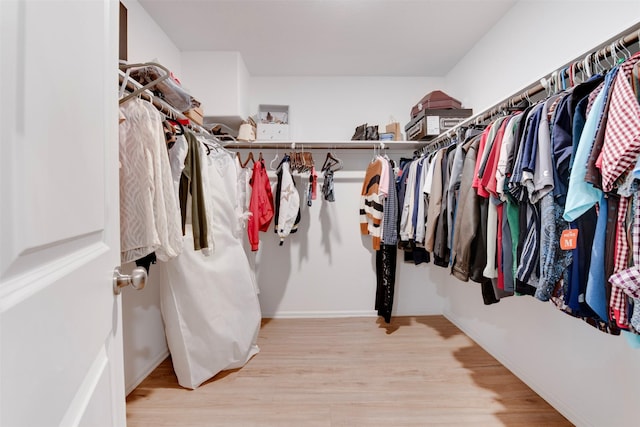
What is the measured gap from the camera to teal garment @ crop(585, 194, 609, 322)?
82cm

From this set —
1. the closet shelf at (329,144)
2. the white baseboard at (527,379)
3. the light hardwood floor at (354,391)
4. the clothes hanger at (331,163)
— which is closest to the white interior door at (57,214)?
the light hardwood floor at (354,391)

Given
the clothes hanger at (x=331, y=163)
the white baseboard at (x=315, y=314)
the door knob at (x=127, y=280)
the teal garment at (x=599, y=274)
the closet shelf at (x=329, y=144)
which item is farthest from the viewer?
the white baseboard at (x=315, y=314)

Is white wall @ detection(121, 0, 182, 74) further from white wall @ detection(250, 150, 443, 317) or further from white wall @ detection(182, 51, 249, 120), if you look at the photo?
white wall @ detection(250, 150, 443, 317)

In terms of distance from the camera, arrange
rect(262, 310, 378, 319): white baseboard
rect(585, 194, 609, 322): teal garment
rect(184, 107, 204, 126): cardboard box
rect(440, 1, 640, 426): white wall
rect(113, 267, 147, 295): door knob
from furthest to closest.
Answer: rect(262, 310, 378, 319): white baseboard, rect(184, 107, 204, 126): cardboard box, rect(440, 1, 640, 426): white wall, rect(585, 194, 609, 322): teal garment, rect(113, 267, 147, 295): door knob

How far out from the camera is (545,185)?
99 cm

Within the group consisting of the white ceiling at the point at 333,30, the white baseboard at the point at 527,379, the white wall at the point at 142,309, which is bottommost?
the white baseboard at the point at 527,379

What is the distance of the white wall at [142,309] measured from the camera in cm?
175

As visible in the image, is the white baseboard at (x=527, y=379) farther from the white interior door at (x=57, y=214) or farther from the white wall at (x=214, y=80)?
the white wall at (x=214, y=80)

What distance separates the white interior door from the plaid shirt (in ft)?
3.99

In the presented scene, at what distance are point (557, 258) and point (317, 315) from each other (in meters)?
2.29

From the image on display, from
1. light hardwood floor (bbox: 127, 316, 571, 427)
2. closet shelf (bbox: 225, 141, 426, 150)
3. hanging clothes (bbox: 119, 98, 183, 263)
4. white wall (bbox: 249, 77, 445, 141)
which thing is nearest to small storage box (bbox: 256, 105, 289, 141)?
closet shelf (bbox: 225, 141, 426, 150)

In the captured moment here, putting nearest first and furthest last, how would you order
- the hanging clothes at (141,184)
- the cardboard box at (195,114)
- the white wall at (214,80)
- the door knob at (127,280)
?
the door knob at (127,280)
the hanging clothes at (141,184)
the cardboard box at (195,114)
the white wall at (214,80)

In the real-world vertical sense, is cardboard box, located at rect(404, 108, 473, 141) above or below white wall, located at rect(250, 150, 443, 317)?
above

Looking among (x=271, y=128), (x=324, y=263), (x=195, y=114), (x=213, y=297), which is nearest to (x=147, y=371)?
(x=213, y=297)
